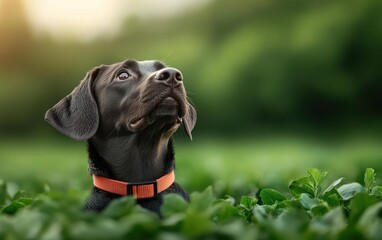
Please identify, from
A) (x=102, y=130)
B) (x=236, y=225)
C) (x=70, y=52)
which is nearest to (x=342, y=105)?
(x=70, y=52)

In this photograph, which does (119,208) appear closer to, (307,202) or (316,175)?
(307,202)

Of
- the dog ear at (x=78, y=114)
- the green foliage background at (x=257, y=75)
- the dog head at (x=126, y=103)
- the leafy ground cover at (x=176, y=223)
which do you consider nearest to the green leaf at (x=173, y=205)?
the leafy ground cover at (x=176, y=223)

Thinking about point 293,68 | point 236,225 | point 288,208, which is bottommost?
point 293,68

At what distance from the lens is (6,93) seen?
3625 cm

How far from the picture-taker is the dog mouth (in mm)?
4629

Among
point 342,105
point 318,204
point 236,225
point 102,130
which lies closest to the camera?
point 236,225

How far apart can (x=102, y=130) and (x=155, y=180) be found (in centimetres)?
67

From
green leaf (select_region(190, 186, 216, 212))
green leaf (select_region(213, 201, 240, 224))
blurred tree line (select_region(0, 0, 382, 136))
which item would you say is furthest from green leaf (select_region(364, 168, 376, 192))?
blurred tree line (select_region(0, 0, 382, 136))

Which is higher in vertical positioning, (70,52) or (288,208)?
(288,208)

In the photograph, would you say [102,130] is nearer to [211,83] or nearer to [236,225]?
[236,225]

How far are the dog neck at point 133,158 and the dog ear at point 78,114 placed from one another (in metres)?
0.17

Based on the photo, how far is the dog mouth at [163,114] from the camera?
4.63 meters

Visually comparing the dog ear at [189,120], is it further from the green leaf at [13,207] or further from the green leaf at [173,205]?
the green leaf at [173,205]

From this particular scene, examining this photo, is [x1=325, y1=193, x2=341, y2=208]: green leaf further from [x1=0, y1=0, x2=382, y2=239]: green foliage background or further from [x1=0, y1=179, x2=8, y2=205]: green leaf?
[x1=0, y1=0, x2=382, y2=239]: green foliage background
